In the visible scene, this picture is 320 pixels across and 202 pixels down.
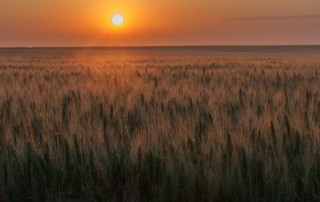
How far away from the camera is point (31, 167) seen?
288cm

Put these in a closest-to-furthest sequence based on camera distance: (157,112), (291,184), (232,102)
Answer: (291,184)
(157,112)
(232,102)

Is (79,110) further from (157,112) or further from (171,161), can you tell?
(171,161)

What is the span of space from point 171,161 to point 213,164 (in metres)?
0.27

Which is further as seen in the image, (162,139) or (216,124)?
(216,124)

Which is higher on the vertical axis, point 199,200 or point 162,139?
point 162,139

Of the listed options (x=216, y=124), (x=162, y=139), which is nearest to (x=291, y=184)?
(x=162, y=139)

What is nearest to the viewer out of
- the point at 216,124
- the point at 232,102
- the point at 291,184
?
the point at 291,184

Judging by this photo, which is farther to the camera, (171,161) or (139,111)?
(139,111)

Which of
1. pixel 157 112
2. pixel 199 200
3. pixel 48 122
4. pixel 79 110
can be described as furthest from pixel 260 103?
pixel 199 200

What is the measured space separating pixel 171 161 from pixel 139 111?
2.04 meters

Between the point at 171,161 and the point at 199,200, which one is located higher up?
the point at 171,161

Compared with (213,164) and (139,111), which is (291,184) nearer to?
(213,164)

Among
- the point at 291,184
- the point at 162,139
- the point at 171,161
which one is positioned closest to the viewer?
the point at 291,184

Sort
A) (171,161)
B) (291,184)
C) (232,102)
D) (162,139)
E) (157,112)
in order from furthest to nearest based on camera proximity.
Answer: (232,102) < (157,112) < (162,139) < (171,161) < (291,184)
